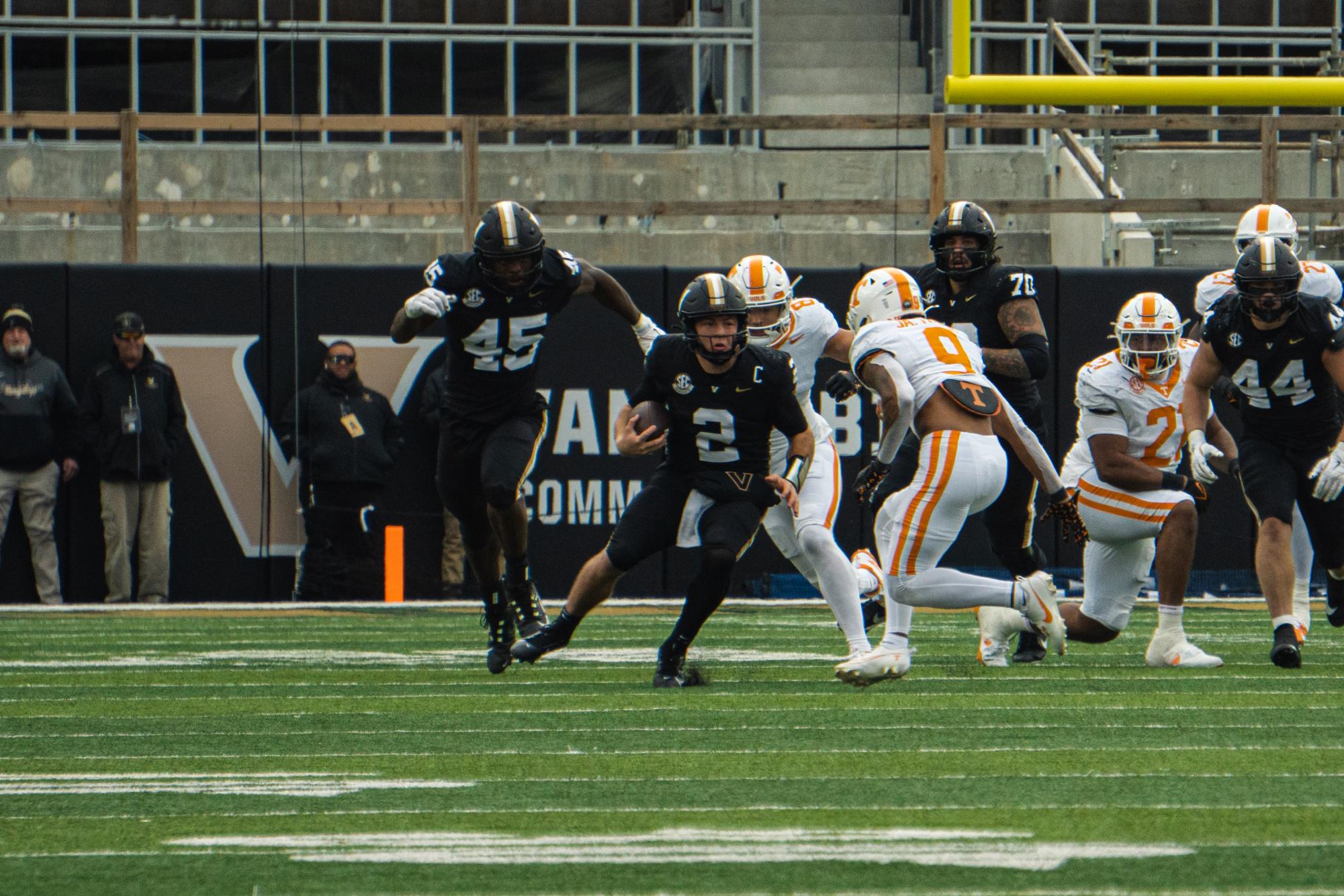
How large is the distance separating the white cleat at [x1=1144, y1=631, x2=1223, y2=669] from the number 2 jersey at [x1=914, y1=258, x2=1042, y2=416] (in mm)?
1304

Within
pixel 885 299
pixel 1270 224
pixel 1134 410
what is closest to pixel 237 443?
pixel 1270 224

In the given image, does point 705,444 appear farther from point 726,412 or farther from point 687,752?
point 687,752

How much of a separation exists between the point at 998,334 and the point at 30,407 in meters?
6.64

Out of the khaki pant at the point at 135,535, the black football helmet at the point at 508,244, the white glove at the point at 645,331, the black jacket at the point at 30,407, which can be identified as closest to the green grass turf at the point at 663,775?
the white glove at the point at 645,331

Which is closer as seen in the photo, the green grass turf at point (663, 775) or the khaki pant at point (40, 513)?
the green grass turf at point (663, 775)

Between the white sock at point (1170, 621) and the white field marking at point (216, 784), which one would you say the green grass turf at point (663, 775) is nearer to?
the white field marking at point (216, 784)

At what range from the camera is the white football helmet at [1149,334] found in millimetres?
7984

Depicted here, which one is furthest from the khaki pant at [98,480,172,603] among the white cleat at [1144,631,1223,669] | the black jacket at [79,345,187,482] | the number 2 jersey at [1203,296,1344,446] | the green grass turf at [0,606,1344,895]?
the number 2 jersey at [1203,296,1344,446]

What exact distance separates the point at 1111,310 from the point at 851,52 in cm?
612

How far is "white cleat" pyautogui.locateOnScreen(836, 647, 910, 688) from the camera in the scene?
271 inches

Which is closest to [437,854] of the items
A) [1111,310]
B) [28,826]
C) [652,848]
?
[652,848]

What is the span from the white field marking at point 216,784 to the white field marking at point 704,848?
625mm

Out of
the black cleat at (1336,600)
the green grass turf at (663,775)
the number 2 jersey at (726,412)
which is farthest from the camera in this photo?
the black cleat at (1336,600)

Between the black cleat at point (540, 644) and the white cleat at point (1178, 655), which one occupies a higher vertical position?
the black cleat at point (540, 644)
